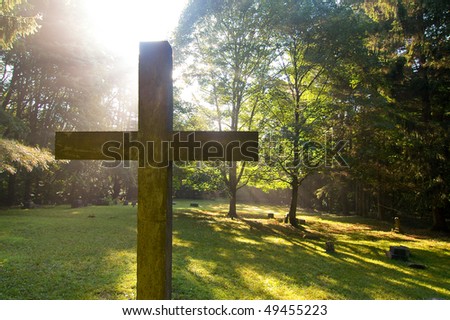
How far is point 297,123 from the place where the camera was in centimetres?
1505

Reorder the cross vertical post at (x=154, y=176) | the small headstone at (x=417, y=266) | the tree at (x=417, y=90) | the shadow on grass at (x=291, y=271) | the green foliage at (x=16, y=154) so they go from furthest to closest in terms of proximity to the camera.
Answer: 1. the tree at (x=417, y=90)
2. the small headstone at (x=417, y=266)
3. the green foliage at (x=16, y=154)
4. the shadow on grass at (x=291, y=271)
5. the cross vertical post at (x=154, y=176)

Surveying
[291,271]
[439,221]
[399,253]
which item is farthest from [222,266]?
[439,221]

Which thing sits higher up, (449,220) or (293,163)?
(293,163)

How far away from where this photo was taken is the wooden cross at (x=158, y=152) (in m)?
2.21

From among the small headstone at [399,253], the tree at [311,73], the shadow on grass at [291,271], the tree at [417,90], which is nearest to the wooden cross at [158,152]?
the shadow on grass at [291,271]

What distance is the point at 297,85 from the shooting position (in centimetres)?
1738

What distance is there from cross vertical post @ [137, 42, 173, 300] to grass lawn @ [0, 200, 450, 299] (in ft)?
13.9

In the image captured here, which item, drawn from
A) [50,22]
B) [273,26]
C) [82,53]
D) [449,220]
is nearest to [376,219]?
[449,220]

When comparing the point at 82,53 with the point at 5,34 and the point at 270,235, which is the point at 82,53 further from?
the point at 270,235

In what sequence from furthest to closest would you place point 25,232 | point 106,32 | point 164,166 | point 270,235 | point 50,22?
point 106,32 < point 50,22 < point 270,235 < point 25,232 < point 164,166

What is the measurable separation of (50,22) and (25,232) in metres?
14.3

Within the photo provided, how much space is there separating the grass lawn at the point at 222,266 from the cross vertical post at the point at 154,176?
423 centimetres

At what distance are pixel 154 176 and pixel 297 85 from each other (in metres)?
16.5

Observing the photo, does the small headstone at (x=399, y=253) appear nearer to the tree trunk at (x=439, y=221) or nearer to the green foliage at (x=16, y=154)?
the tree trunk at (x=439, y=221)
